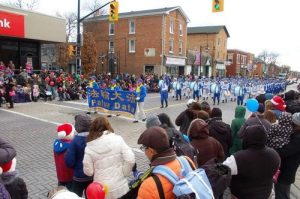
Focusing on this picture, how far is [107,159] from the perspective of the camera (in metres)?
3.70

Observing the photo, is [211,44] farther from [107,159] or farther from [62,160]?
[107,159]

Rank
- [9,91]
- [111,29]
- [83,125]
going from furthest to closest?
[111,29], [9,91], [83,125]

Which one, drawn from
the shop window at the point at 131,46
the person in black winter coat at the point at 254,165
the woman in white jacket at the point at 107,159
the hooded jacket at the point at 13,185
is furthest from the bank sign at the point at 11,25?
the shop window at the point at 131,46

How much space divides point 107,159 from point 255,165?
169 cm

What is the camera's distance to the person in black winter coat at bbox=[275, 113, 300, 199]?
439cm

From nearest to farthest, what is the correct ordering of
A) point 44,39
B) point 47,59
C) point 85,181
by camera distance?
point 85,181
point 44,39
point 47,59

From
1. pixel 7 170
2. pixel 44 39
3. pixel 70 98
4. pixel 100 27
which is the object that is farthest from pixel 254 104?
pixel 100 27

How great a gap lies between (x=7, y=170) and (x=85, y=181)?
137cm

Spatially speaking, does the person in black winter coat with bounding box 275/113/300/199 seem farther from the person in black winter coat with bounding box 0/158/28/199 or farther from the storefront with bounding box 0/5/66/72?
the storefront with bounding box 0/5/66/72

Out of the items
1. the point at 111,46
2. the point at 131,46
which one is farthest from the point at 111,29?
the point at 131,46

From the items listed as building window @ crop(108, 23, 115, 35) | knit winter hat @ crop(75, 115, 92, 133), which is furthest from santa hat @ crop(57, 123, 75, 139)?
building window @ crop(108, 23, 115, 35)

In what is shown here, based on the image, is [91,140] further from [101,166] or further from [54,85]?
[54,85]

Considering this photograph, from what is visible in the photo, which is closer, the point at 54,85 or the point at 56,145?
the point at 56,145

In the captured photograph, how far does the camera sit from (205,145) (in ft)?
14.1
